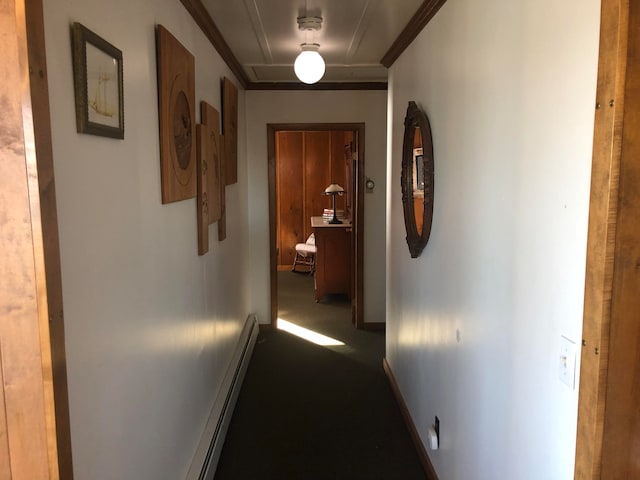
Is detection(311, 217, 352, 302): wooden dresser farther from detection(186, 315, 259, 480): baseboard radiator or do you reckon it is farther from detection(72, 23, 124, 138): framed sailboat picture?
detection(72, 23, 124, 138): framed sailboat picture

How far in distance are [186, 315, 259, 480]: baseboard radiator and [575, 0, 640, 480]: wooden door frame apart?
5.56 feet

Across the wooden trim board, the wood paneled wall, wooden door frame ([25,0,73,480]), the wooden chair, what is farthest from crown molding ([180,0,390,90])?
the wood paneled wall

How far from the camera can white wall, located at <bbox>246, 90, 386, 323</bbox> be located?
4.65 metres

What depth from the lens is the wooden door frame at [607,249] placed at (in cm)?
96

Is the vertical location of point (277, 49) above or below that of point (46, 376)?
above

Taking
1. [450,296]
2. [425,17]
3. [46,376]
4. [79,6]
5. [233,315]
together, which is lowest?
[233,315]

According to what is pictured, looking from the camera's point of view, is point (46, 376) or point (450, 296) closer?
point (46, 376)

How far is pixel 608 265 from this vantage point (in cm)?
99

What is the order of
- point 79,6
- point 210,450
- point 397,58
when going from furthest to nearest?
point 397,58 < point 210,450 < point 79,6

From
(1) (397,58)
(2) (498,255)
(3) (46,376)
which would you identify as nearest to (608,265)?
(2) (498,255)

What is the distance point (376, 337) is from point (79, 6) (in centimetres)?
391

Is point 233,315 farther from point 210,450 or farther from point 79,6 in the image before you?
point 79,6

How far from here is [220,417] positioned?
9.20 ft

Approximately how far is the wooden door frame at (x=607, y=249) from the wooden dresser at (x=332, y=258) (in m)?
4.63
